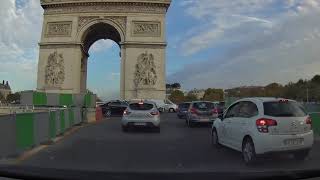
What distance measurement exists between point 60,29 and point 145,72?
12537 millimetres

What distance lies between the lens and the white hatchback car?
13.2m

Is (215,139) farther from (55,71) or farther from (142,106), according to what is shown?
(55,71)

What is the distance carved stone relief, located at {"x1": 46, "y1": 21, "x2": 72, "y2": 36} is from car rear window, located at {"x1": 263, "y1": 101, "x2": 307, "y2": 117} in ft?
189

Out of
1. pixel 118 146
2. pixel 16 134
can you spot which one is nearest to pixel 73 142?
pixel 118 146

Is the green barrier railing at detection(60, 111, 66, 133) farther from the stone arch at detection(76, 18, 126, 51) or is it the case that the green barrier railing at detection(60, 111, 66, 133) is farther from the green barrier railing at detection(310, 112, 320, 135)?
the stone arch at detection(76, 18, 126, 51)

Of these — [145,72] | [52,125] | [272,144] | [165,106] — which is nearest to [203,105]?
[52,125]

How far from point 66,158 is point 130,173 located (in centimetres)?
998

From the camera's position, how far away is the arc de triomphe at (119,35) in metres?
67.8

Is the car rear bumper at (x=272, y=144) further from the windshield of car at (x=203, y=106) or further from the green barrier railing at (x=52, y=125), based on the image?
the windshield of car at (x=203, y=106)

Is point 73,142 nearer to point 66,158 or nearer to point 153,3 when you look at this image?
point 66,158

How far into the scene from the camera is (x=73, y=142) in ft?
65.0

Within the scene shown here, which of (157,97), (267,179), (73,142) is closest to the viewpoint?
(267,179)

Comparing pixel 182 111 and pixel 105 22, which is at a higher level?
pixel 105 22

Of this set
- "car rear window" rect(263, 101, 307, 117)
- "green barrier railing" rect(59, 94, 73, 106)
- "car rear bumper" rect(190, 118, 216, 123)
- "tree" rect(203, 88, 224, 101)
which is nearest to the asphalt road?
"car rear window" rect(263, 101, 307, 117)
